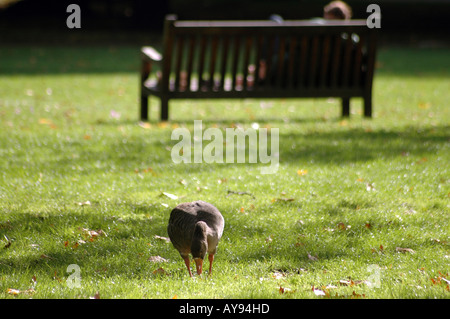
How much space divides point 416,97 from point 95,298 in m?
8.32

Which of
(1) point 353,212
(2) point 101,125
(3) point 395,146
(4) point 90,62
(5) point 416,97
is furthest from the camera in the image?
(4) point 90,62

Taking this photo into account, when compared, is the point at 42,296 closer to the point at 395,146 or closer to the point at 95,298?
the point at 95,298

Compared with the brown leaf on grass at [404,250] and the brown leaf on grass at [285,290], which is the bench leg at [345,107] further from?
the brown leaf on grass at [285,290]

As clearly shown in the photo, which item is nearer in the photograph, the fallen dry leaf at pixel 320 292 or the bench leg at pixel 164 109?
the fallen dry leaf at pixel 320 292

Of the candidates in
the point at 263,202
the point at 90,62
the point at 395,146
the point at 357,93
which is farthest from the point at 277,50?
the point at 90,62

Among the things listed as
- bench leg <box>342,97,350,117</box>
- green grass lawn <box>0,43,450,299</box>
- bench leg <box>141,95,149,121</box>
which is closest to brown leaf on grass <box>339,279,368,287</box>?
green grass lawn <box>0,43,450,299</box>

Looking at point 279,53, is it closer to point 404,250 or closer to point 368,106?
point 368,106

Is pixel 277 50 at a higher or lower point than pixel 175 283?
higher

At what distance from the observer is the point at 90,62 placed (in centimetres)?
1516

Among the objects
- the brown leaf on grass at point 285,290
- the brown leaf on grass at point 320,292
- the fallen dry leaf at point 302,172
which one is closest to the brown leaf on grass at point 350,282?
the brown leaf on grass at point 320,292

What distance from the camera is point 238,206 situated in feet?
16.1

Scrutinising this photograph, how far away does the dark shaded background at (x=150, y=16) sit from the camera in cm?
2080

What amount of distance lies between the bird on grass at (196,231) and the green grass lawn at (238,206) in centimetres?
16
